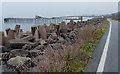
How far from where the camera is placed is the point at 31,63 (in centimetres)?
681

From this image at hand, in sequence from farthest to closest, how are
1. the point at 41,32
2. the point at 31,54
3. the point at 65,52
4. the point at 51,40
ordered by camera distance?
the point at 41,32
the point at 51,40
the point at 31,54
the point at 65,52

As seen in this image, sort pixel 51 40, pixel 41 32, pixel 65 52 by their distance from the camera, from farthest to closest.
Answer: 1. pixel 41 32
2. pixel 51 40
3. pixel 65 52

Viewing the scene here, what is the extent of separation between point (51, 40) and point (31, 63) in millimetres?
5186

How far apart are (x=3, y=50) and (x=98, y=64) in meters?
5.38

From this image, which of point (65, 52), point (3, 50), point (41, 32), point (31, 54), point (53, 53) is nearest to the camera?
point (53, 53)

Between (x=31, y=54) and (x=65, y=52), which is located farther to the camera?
(x=31, y=54)

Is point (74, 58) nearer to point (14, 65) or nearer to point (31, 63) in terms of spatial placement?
point (31, 63)

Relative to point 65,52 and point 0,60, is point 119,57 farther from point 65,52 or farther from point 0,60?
point 0,60

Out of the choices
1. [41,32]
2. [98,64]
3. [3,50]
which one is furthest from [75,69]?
[41,32]

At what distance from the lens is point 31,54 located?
8.30 meters

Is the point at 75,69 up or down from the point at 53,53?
down

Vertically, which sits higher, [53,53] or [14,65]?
[53,53]

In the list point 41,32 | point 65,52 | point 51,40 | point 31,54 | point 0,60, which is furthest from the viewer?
point 41,32

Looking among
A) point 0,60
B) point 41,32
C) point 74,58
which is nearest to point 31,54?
point 0,60
